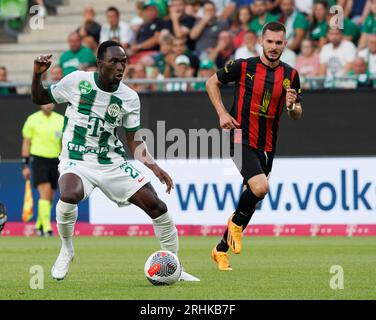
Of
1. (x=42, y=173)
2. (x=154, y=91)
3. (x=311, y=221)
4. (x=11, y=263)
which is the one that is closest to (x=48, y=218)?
(x=42, y=173)

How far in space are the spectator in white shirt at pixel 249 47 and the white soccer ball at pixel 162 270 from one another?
10091 mm

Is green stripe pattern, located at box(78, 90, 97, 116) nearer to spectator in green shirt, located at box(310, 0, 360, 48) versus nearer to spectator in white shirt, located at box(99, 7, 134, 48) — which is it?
spectator in green shirt, located at box(310, 0, 360, 48)

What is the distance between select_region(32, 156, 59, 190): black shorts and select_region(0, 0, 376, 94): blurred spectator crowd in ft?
5.82

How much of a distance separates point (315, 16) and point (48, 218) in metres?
6.20

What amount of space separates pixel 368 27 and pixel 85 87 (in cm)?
1016

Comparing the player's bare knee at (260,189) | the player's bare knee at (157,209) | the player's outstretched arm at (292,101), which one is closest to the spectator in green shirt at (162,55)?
the player's bare knee at (260,189)

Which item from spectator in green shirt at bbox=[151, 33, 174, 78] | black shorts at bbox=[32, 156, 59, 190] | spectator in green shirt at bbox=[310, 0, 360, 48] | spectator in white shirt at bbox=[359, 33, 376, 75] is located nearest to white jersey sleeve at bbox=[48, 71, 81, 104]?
black shorts at bbox=[32, 156, 59, 190]

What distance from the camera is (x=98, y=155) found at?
10867mm

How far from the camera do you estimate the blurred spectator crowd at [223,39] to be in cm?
1975

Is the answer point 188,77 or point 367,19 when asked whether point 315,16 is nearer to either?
point 367,19

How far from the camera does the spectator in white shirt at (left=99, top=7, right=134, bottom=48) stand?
71.6 feet

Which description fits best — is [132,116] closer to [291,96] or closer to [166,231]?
[166,231]

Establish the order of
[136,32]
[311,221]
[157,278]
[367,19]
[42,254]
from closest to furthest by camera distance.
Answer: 1. [157,278]
2. [42,254]
3. [311,221]
4. [367,19]
5. [136,32]

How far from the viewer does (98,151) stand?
35.7ft
